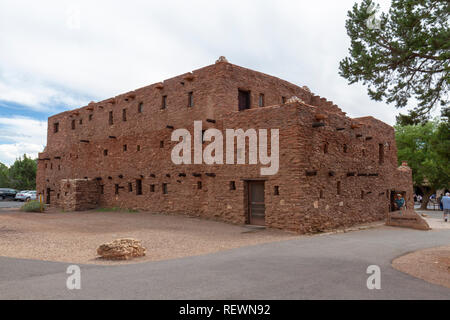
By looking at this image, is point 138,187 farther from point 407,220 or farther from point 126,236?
point 407,220

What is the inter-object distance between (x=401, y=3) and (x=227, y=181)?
9.70 m

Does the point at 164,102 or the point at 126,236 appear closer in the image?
the point at 126,236

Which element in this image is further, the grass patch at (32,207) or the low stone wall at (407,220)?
the grass patch at (32,207)

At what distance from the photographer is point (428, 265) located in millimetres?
7395

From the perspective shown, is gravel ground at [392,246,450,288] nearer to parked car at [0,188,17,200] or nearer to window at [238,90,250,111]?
window at [238,90,250,111]

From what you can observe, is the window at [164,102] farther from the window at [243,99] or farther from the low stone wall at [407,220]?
the low stone wall at [407,220]

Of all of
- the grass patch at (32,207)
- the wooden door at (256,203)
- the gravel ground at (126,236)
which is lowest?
the gravel ground at (126,236)

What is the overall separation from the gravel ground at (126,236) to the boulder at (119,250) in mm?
222

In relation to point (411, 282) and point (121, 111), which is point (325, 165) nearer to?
point (411, 282)

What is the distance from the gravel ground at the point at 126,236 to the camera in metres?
8.76

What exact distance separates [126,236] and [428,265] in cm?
918

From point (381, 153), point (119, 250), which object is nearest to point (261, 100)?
point (381, 153)

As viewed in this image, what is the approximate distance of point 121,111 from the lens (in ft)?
71.6

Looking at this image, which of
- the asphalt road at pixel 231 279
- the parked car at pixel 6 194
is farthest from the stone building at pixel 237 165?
the parked car at pixel 6 194
